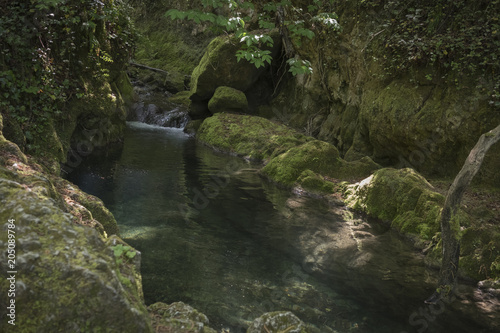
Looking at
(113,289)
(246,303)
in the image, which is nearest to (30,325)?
(113,289)

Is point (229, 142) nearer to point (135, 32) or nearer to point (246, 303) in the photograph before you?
point (135, 32)

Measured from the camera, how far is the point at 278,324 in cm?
371

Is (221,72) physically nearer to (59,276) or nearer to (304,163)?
(304,163)

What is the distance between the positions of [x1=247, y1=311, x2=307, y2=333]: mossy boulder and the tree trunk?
2.87 metres

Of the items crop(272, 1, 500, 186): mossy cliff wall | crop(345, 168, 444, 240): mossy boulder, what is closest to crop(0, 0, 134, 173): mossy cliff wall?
crop(345, 168, 444, 240): mossy boulder

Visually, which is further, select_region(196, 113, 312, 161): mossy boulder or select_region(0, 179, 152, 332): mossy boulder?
select_region(196, 113, 312, 161): mossy boulder

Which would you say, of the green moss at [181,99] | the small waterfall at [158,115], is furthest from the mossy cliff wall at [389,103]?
the green moss at [181,99]

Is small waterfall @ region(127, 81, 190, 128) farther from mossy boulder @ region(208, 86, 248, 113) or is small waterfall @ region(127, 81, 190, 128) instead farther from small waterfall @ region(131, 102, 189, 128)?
mossy boulder @ region(208, 86, 248, 113)

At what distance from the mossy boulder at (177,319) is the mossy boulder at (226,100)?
17.6 m

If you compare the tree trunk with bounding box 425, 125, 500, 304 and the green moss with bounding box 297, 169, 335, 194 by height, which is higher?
the tree trunk with bounding box 425, 125, 500, 304

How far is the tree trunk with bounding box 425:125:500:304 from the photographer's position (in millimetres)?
5199

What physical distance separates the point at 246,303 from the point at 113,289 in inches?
110

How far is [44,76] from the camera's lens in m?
7.61

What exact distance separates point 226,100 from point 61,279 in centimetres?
1853
